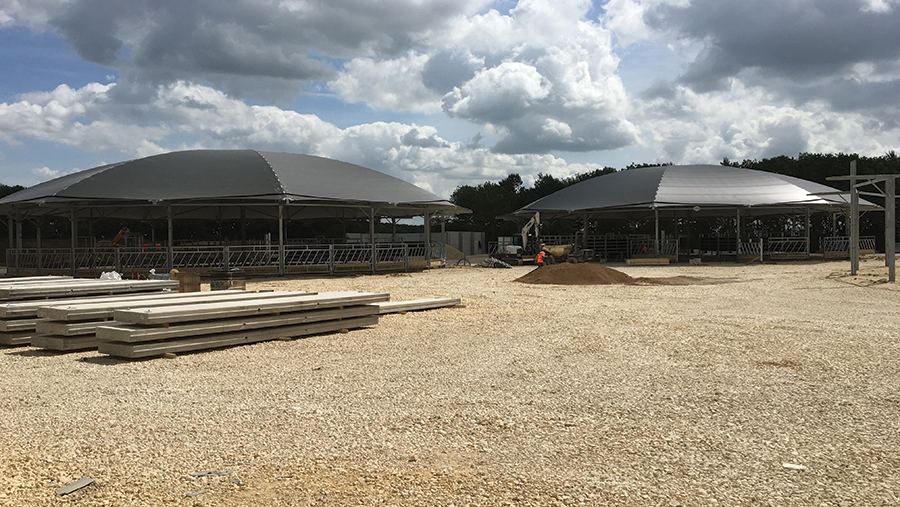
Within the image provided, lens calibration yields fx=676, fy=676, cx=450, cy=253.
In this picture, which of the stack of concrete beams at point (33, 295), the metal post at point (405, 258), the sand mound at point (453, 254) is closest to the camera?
the stack of concrete beams at point (33, 295)

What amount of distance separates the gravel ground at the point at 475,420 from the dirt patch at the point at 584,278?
10858mm

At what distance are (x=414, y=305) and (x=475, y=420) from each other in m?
8.65

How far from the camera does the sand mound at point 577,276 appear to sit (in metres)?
21.6

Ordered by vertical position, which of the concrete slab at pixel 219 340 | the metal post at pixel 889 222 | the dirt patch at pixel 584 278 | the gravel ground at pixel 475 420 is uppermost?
the metal post at pixel 889 222

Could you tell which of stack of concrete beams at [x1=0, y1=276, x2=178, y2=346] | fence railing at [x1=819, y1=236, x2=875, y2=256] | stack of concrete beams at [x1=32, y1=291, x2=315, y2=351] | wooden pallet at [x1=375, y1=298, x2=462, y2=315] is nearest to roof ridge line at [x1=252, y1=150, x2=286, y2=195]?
stack of concrete beams at [x1=0, y1=276, x2=178, y2=346]

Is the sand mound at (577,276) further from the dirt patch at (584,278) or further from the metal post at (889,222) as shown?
the metal post at (889,222)

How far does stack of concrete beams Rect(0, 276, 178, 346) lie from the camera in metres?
9.83

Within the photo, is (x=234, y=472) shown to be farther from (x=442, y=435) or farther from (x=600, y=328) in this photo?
(x=600, y=328)

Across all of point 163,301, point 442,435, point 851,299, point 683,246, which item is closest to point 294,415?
point 442,435

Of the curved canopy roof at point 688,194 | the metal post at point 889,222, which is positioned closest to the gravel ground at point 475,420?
the metal post at point 889,222

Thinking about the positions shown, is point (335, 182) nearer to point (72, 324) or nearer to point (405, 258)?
point (405, 258)

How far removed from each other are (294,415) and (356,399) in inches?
29.0

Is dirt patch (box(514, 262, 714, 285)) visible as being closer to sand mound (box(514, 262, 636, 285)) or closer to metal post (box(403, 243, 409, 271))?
sand mound (box(514, 262, 636, 285))

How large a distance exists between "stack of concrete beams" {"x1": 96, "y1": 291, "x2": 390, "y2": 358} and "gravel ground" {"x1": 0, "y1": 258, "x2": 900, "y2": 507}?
277 millimetres
